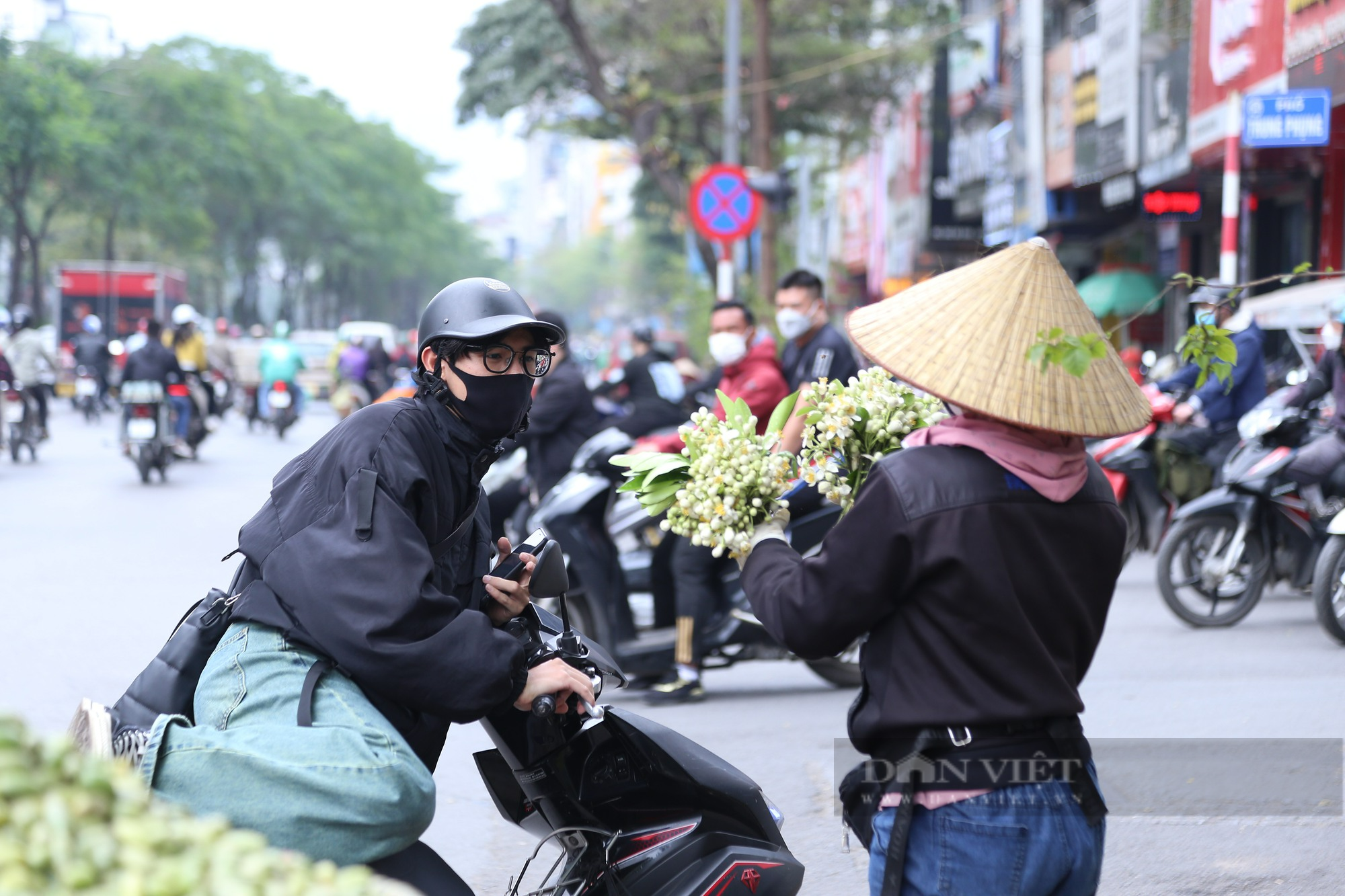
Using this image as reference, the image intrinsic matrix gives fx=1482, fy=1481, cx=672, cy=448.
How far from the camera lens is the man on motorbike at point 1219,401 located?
942 cm

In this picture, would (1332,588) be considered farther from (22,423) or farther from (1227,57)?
(22,423)

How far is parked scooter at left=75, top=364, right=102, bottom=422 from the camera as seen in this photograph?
25750 millimetres

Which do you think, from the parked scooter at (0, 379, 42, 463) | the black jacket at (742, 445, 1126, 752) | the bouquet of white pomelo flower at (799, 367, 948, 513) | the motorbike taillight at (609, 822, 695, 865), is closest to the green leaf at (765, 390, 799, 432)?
the bouquet of white pomelo flower at (799, 367, 948, 513)

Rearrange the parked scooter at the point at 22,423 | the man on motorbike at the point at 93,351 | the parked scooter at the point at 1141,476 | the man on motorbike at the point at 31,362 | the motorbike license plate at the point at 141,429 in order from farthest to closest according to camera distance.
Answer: the man on motorbike at the point at 93,351 → the man on motorbike at the point at 31,362 → the parked scooter at the point at 22,423 → the motorbike license plate at the point at 141,429 → the parked scooter at the point at 1141,476

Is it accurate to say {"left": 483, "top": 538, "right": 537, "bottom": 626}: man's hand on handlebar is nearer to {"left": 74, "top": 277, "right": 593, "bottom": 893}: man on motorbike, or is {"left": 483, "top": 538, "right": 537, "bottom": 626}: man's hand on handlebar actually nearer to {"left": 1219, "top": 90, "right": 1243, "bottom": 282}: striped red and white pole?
{"left": 74, "top": 277, "right": 593, "bottom": 893}: man on motorbike

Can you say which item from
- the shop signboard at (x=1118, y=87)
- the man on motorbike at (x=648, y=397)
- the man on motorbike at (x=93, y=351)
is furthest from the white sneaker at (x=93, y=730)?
the man on motorbike at (x=93, y=351)

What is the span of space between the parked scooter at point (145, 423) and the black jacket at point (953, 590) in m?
13.9

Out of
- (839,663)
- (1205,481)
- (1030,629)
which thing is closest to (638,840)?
(1030,629)


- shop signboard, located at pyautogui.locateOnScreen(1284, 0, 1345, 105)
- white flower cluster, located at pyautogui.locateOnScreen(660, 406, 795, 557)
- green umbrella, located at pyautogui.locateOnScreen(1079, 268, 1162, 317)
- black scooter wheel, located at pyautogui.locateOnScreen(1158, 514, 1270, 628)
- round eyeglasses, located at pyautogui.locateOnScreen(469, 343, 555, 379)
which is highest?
shop signboard, located at pyautogui.locateOnScreen(1284, 0, 1345, 105)

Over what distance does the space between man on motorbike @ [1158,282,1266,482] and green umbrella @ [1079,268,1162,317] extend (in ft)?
31.9

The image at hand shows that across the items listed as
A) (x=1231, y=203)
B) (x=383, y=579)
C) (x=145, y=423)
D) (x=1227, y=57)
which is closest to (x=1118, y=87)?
(x=1227, y=57)

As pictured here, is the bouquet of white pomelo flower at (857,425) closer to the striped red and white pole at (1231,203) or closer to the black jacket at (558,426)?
the black jacket at (558,426)

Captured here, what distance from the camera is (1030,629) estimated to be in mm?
2324

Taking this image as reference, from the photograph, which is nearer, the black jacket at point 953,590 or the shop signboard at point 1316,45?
the black jacket at point 953,590
